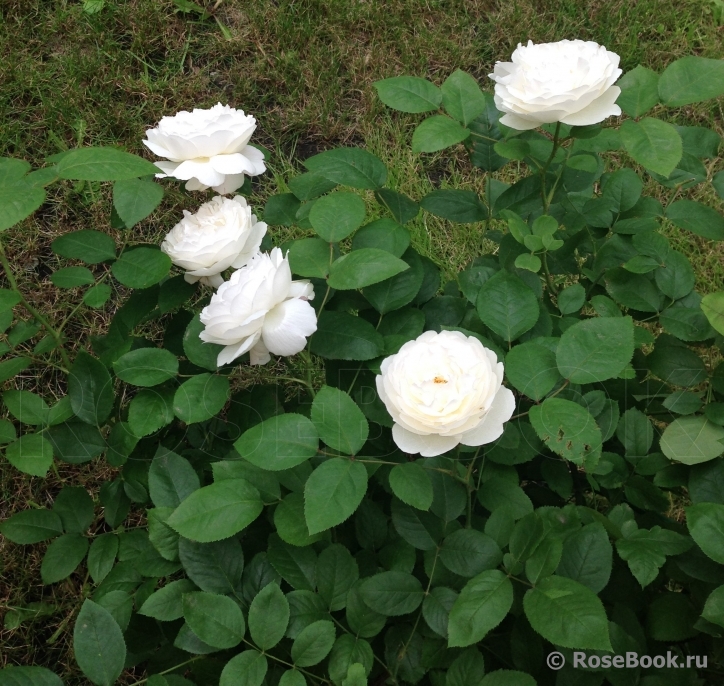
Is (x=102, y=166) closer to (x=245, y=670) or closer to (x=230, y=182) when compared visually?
(x=230, y=182)

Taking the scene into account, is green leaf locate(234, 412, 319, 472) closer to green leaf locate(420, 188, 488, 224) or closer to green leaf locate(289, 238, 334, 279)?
green leaf locate(289, 238, 334, 279)

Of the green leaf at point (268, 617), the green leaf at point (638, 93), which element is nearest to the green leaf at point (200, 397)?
the green leaf at point (268, 617)

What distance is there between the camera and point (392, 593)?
0.93m

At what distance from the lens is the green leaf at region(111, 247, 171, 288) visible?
104 cm

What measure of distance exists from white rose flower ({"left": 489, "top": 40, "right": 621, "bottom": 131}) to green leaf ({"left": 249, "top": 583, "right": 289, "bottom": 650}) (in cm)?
70

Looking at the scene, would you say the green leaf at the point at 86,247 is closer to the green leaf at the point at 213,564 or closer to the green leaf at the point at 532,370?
the green leaf at the point at 213,564

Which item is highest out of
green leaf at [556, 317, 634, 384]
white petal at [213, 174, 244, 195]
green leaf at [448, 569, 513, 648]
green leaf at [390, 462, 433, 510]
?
white petal at [213, 174, 244, 195]

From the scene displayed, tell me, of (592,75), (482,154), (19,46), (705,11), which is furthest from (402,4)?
(592,75)

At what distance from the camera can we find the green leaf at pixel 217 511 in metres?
0.90

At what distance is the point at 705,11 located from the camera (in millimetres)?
2572

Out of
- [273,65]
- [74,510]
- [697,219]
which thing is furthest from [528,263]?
[273,65]

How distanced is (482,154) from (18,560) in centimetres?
142

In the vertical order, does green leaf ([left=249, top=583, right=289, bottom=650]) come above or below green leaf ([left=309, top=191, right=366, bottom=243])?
below

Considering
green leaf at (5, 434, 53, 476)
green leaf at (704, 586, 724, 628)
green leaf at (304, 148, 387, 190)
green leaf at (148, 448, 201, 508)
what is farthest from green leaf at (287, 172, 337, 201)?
green leaf at (704, 586, 724, 628)
